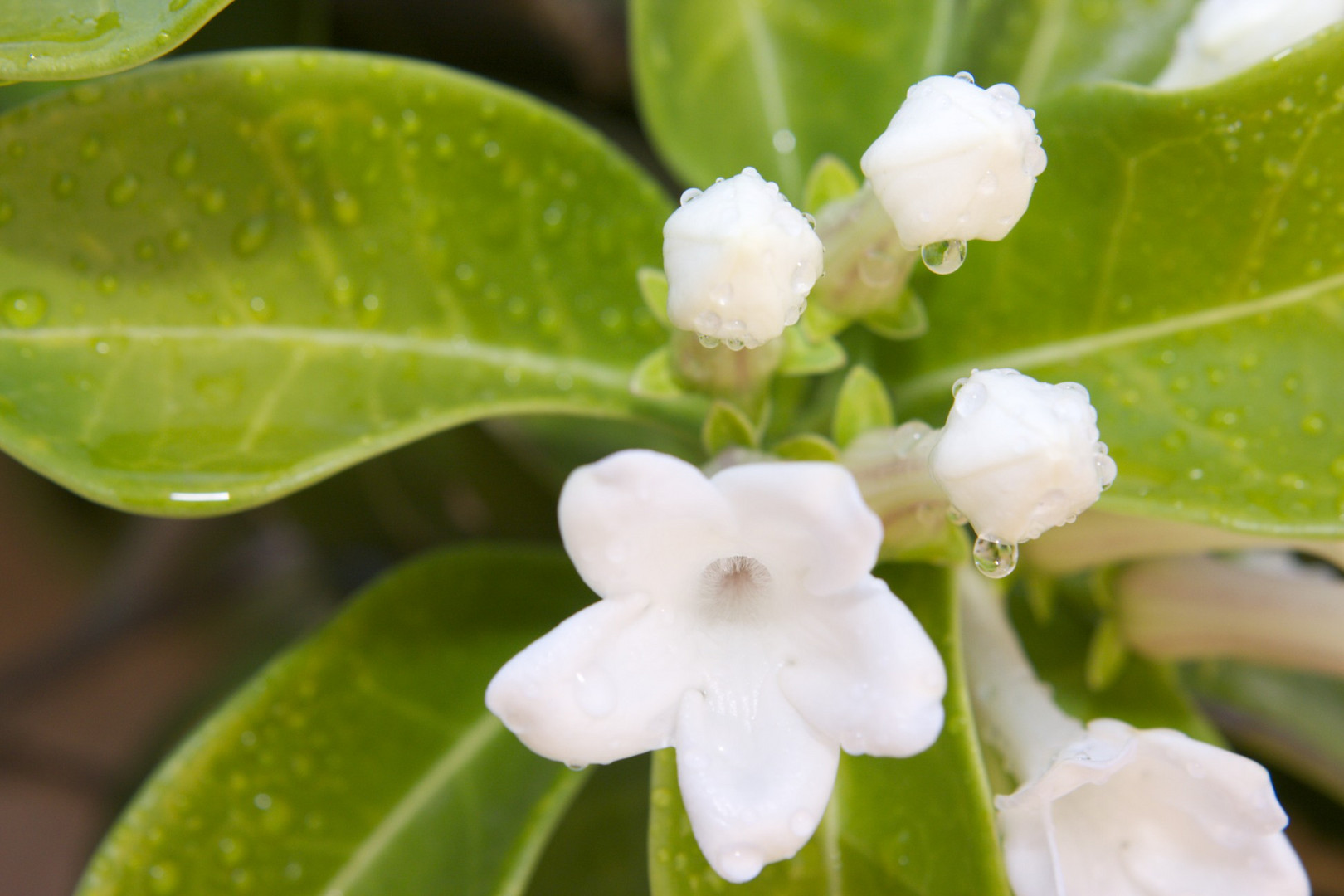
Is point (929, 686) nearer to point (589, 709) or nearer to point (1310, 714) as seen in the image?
point (589, 709)

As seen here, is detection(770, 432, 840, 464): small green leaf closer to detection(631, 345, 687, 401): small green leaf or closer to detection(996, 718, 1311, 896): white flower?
detection(631, 345, 687, 401): small green leaf

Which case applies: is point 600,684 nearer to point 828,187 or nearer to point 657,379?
point 657,379

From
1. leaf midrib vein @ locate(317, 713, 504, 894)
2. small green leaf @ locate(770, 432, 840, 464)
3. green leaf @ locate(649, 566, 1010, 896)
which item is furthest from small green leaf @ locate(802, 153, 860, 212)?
leaf midrib vein @ locate(317, 713, 504, 894)

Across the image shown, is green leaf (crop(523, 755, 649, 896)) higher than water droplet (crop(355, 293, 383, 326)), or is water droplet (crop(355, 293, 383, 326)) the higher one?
water droplet (crop(355, 293, 383, 326))

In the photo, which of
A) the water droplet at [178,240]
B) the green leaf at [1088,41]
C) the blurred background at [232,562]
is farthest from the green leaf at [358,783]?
the green leaf at [1088,41]

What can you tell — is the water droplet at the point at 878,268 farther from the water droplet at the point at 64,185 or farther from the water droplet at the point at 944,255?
the water droplet at the point at 64,185
